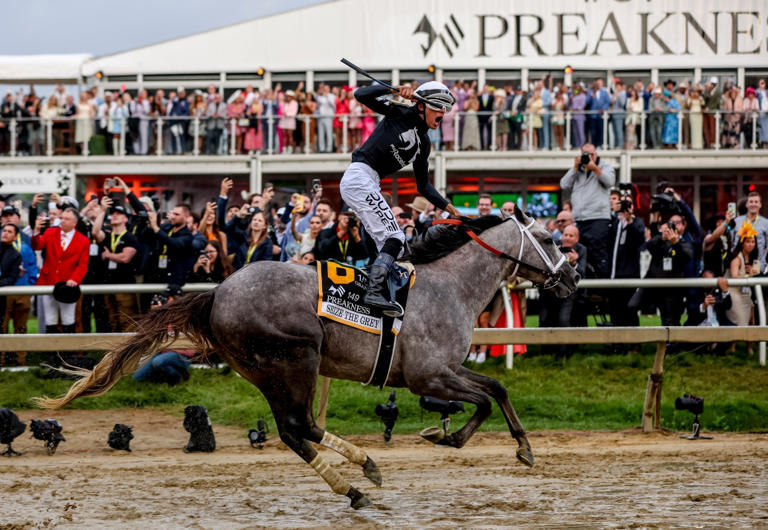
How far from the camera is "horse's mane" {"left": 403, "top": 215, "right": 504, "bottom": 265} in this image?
7.21 meters

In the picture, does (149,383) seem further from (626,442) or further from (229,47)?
(229,47)

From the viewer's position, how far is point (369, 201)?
23.0ft

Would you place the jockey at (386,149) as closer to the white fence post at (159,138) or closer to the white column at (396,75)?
the white fence post at (159,138)

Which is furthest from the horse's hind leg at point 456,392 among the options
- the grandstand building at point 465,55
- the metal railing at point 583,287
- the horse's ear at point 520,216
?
the grandstand building at point 465,55

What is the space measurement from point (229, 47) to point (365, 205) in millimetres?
21478

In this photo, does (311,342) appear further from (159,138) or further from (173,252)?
(159,138)

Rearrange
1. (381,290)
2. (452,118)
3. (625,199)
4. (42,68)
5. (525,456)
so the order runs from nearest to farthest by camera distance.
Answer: (381,290)
(525,456)
(625,199)
(452,118)
(42,68)

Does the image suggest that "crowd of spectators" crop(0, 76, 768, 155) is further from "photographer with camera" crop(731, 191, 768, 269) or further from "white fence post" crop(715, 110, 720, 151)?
"photographer with camera" crop(731, 191, 768, 269)

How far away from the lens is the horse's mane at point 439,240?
7.21m

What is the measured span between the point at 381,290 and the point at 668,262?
239 inches

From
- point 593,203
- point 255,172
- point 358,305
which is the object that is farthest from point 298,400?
point 255,172

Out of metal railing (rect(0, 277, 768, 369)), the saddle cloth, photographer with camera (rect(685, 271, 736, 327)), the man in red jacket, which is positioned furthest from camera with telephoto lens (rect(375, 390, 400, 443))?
photographer with camera (rect(685, 271, 736, 327))

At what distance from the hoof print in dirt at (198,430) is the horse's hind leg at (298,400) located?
108 inches

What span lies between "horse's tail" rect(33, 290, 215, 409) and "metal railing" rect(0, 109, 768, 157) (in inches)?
631
